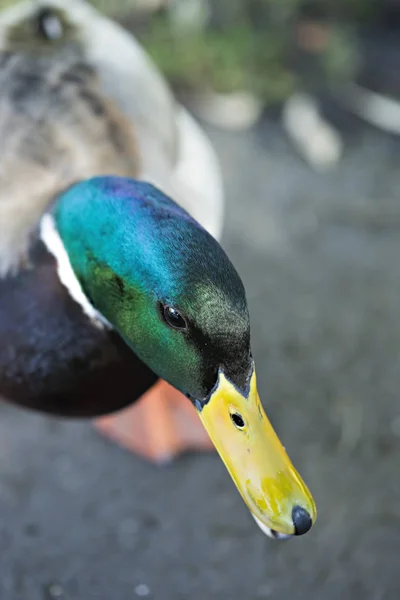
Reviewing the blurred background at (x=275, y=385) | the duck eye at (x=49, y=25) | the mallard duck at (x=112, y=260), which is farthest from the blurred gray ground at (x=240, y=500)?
the duck eye at (x=49, y=25)

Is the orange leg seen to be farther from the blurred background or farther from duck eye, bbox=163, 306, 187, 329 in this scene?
duck eye, bbox=163, 306, 187, 329

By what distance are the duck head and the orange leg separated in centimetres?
100

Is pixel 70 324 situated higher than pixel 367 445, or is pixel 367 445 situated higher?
pixel 70 324

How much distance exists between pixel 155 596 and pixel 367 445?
31.9 inches

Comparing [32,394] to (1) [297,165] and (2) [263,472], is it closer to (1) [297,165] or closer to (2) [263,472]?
(2) [263,472]

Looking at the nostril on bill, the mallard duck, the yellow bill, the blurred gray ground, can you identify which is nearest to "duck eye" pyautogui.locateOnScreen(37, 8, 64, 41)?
the mallard duck

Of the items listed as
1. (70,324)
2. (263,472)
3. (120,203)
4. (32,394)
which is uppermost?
(120,203)

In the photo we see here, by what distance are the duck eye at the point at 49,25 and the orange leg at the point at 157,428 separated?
103 centimetres

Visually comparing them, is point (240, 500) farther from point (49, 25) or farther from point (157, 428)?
point (49, 25)

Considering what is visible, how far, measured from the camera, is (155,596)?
6.08 ft

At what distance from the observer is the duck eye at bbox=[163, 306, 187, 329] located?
1140mm

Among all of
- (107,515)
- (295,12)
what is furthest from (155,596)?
(295,12)

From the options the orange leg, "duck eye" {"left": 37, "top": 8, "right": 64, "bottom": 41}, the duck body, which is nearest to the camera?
the duck body

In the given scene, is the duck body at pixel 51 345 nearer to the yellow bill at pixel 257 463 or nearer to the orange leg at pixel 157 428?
the yellow bill at pixel 257 463
